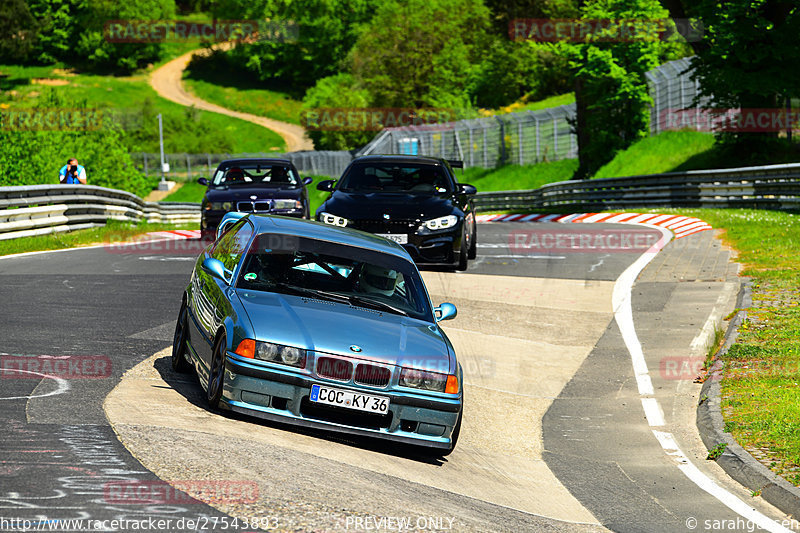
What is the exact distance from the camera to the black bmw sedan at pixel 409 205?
16031 millimetres

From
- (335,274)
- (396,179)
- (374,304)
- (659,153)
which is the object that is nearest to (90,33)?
(659,153)

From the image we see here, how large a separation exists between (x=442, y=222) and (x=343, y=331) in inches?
348

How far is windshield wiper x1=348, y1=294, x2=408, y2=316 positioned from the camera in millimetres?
8312

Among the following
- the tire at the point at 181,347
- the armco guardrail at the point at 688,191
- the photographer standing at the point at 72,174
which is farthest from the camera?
the photographer standing at the point at 72,174

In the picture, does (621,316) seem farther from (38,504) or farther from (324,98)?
(324,98)

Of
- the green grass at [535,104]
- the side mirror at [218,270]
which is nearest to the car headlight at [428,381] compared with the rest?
the side mirror at [218,270]

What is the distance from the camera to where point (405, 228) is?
52.5 ft

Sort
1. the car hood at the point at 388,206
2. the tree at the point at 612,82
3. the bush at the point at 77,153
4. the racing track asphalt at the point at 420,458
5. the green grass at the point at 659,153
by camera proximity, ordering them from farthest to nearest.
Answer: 1. the tree at the point at 612,82
2. the green grass at the point at 659,153
3. the bush at the point at 77,153
4. the car hood at the point at 388,206
5. the racing track asphalt at the point at 420,458

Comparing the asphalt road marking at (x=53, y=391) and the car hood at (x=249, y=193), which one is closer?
the asphalt road marking at (x=53, y=391)

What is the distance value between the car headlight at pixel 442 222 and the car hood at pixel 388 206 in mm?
68

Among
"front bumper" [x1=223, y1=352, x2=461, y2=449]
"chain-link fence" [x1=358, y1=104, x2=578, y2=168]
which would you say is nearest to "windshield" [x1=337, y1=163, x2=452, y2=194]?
"front bumper" [x1=223, y1=352, x2=461, y2=449]

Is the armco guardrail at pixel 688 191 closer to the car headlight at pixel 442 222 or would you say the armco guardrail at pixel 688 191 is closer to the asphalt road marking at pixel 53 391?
the car headlight at pixel 442 222

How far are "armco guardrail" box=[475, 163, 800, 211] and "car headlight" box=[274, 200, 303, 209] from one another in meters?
12.5

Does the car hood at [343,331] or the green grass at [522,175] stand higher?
the car hood at [343,331]
